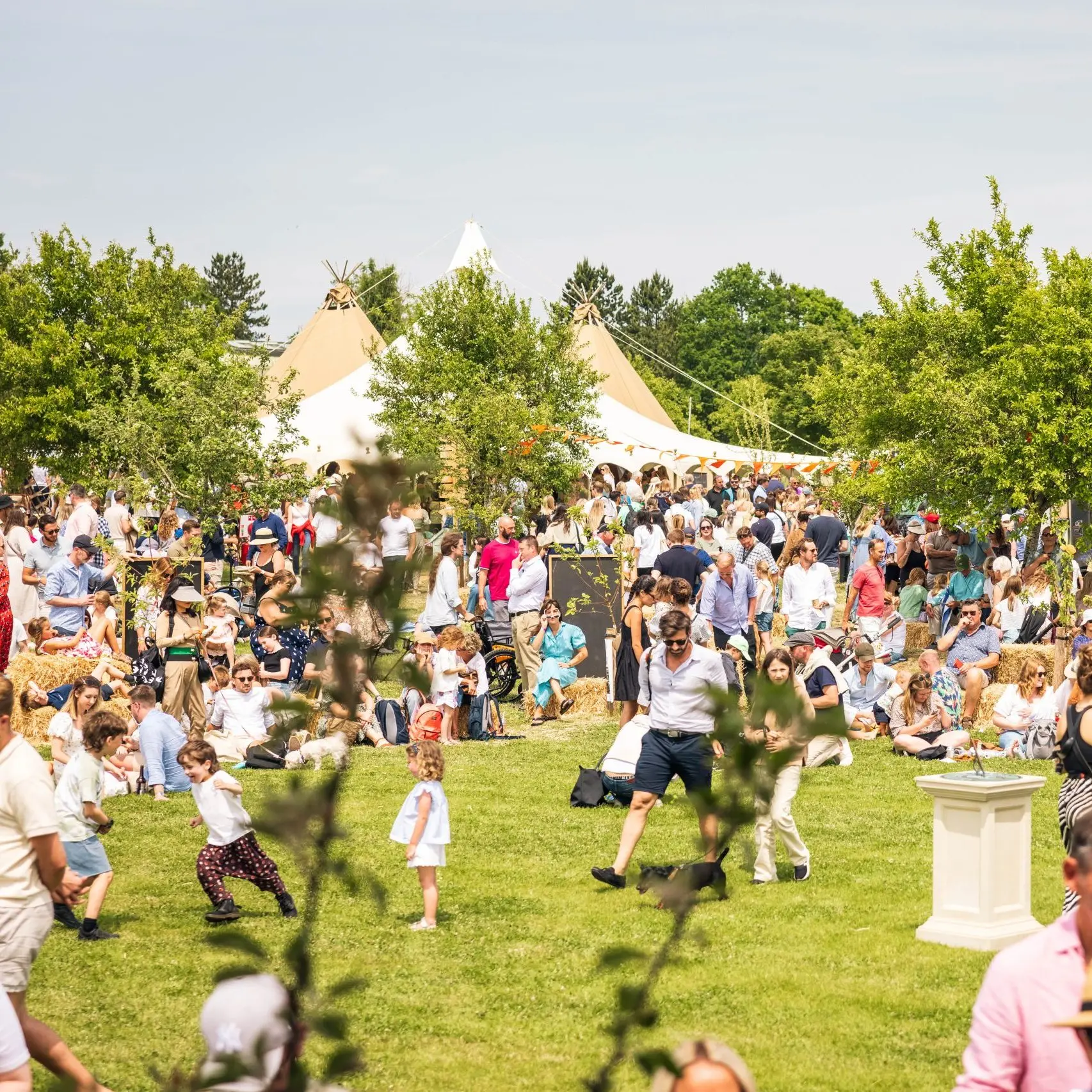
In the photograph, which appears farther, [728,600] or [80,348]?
[80,348]

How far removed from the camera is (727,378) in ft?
323

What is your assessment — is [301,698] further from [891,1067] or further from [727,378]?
[727,378]

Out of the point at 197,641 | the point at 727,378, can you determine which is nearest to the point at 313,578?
the point at 197,641

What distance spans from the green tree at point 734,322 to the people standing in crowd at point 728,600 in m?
80.4

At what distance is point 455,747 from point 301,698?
12.4 meters

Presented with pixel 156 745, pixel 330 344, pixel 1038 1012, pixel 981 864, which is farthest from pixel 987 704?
pixel 330 344

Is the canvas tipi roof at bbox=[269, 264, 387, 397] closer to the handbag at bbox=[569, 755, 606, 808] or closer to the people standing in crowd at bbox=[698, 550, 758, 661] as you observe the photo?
the people standing in crowd at bbox=[698, 550, 758, 661]

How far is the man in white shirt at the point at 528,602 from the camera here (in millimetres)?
16344

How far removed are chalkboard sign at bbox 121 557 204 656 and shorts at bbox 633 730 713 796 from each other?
8070mm

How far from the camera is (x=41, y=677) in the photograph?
14617 millimetres

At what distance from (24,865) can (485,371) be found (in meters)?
27.0

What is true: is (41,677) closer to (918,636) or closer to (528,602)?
(528,602)

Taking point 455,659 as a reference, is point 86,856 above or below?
below

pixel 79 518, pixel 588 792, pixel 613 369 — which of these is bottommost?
pixel 588 792
